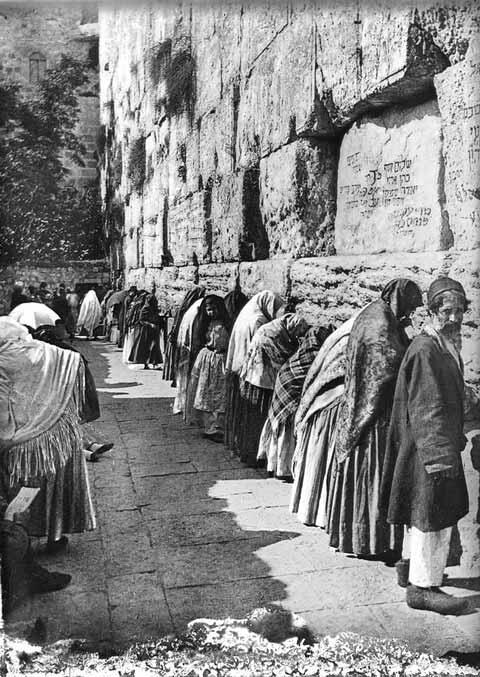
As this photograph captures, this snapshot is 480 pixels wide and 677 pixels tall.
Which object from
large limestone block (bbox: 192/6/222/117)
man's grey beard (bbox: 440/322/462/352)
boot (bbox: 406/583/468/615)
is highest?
large limestone block (bbox: 192/6/222/117)

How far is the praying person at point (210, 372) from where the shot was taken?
6.08 meters

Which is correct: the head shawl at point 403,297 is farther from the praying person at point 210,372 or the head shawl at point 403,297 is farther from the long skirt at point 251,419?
the praying person at point 210,372

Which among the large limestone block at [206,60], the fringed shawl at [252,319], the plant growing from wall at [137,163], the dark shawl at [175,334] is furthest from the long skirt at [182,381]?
the plant growing from wall at [137,163]

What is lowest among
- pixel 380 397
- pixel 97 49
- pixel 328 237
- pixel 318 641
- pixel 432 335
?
pixel 318 641

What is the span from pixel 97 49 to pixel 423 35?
251 cm

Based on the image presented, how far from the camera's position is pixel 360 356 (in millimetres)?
3301

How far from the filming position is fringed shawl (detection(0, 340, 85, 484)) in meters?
3.40

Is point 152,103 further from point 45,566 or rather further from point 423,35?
point 45,566

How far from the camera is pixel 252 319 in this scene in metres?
5.46

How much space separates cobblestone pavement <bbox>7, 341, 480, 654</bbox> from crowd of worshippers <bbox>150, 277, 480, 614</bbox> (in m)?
0.12

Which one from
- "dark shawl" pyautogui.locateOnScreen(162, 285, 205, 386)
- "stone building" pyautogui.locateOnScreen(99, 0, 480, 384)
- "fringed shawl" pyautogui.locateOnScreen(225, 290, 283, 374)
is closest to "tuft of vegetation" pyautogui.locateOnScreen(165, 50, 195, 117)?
"stone building" pyautogui.locateOnScreen(99, 0, 480, 384)

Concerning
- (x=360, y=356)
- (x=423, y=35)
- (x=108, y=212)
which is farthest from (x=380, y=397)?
(x=108, y=212)

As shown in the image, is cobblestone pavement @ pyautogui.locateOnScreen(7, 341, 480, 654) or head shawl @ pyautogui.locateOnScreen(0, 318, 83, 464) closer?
cobblestone pavement @ pyautogui.locateOnScreen(7, 341, 480, 654)

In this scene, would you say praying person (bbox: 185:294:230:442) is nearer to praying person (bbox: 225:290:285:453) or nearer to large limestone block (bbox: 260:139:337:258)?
praying person (bbox: 225:290:285:453)
